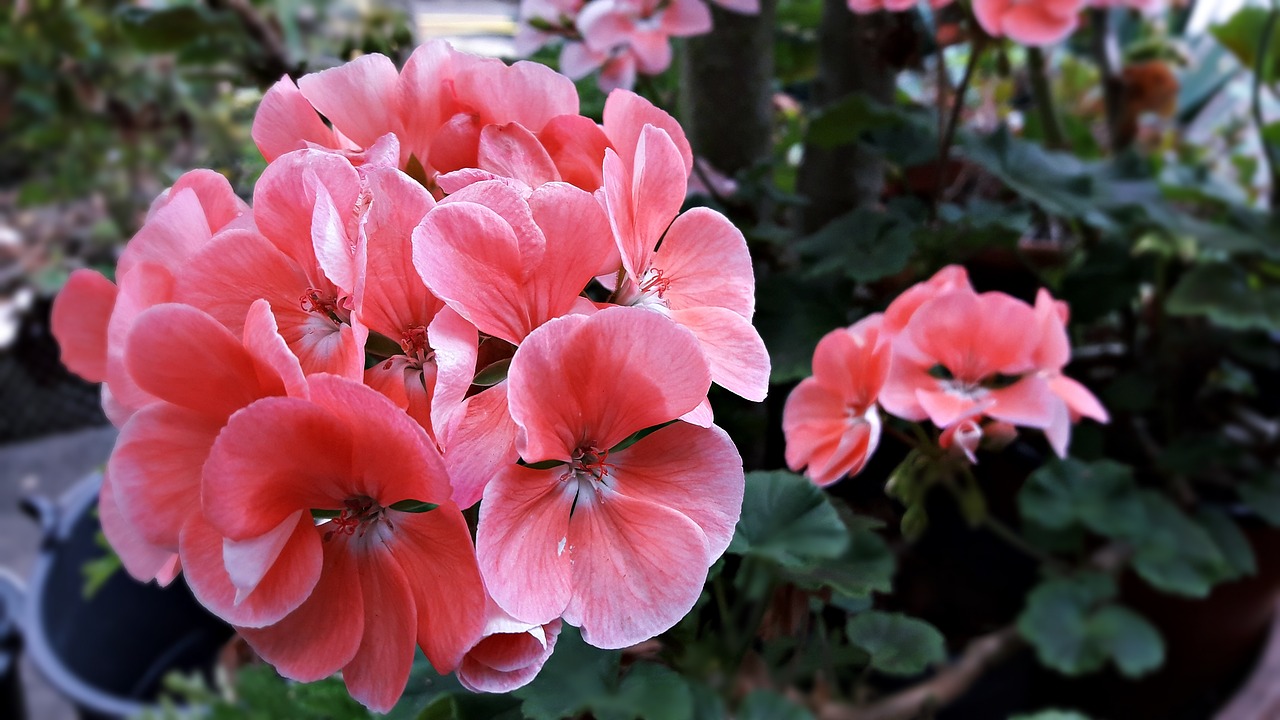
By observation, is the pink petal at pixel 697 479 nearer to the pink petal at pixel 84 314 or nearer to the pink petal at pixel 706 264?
the pink petal at pixel 706 264

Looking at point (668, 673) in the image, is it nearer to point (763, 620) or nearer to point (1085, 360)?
point (763, 620)

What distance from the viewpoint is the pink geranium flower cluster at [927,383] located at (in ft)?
1.13

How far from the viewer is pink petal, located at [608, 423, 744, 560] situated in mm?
249

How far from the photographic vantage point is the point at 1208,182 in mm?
931

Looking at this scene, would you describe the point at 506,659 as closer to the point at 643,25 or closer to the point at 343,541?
the point at 343,541

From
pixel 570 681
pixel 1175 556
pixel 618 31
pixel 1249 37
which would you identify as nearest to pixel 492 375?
pixel 570 681

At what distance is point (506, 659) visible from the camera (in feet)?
0.80

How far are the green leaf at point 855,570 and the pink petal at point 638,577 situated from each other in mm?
99

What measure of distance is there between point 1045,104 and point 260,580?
1.02 metres

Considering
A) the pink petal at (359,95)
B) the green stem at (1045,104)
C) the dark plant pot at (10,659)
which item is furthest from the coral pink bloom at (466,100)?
the dark plant pot at (10,659)

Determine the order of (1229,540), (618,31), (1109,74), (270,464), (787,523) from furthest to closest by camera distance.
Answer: (1109,74) < (1229,540) < (618,31) < (787,523) < (270,464)

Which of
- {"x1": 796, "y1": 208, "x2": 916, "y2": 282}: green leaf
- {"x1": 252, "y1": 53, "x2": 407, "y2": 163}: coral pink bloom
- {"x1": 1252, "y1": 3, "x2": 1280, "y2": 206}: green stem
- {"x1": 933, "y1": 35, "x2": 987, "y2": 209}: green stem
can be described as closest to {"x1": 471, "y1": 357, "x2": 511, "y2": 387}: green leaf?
{"x1": 252, "y1": 53, "x2": 407, "y2": 163}: coral pink bloom

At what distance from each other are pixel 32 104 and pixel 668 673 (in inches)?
70.2

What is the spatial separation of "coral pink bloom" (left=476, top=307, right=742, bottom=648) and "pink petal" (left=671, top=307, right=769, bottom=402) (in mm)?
21
